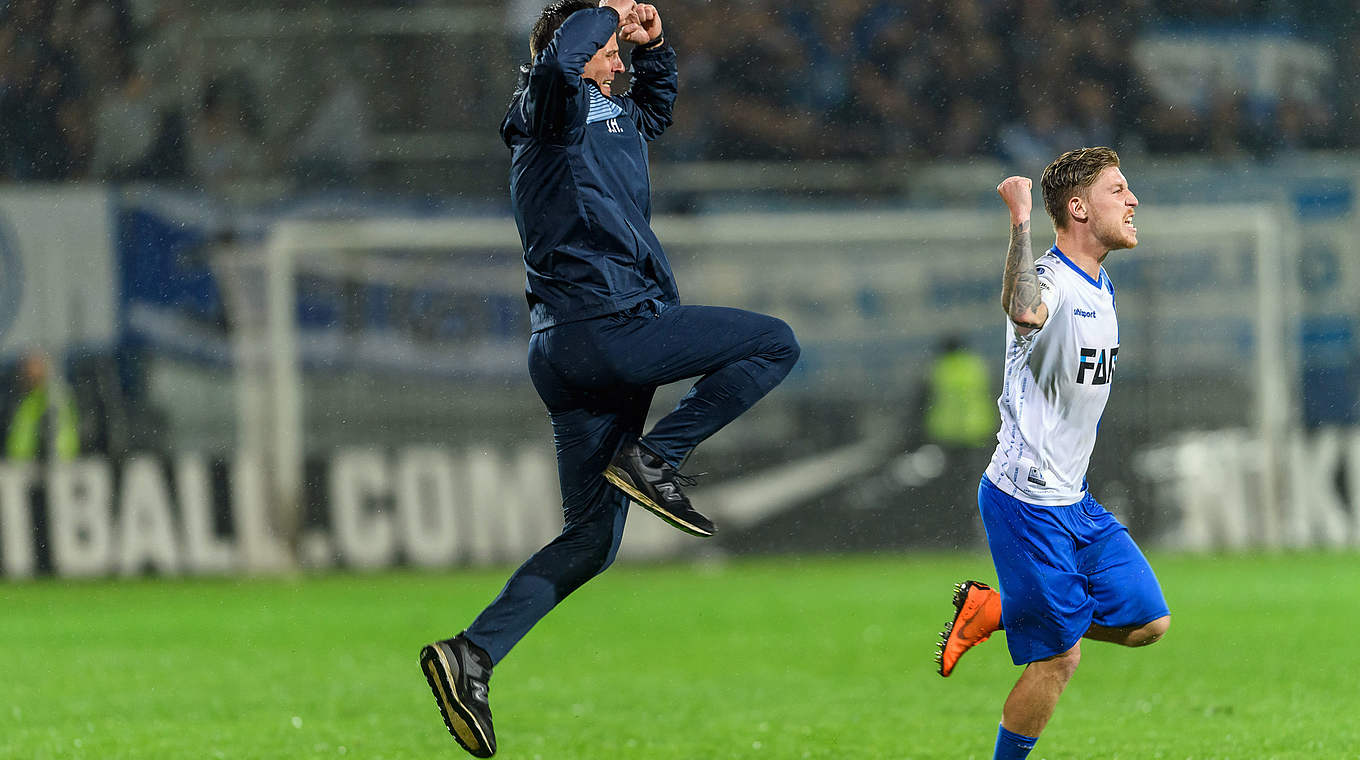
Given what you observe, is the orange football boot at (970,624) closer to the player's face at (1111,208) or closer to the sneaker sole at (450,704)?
the player's face at (1111,208)

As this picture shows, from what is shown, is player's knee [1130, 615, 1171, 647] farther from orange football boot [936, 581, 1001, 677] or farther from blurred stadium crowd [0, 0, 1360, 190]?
blurred stadium crowd [0, 0, 1360, 190]

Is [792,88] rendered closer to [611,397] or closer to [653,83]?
[653,83]

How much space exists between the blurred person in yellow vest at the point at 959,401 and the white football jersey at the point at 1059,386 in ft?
32.2

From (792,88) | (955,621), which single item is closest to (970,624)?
(955,621)

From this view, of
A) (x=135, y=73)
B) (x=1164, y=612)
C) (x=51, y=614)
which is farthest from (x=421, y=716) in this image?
(x=135, y=73)

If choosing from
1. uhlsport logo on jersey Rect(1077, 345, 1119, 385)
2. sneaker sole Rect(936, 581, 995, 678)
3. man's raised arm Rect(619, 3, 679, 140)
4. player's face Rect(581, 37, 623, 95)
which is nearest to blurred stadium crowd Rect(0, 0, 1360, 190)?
man's raised arm Rect(619, 3, 679, 140)

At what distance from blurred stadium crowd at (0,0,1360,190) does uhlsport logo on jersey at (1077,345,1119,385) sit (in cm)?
1287

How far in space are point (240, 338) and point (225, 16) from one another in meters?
4.48

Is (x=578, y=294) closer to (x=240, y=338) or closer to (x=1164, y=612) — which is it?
(x=1164, y=612)

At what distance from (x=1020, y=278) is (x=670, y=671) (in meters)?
4.88

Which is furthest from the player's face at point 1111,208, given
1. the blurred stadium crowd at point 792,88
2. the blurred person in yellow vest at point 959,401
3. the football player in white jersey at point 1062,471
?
the blurred stadium crowd at point 792,88

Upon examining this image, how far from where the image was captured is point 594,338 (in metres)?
4.64

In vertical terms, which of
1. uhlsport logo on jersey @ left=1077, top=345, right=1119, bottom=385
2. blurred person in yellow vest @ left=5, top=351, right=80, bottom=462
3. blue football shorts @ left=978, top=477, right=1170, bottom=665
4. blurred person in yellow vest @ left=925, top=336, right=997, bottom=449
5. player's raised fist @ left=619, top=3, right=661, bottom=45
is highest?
player's raised fist @ left=619, top=3, right=661, bottom=45

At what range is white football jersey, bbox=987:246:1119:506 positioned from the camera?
4.55 meters
